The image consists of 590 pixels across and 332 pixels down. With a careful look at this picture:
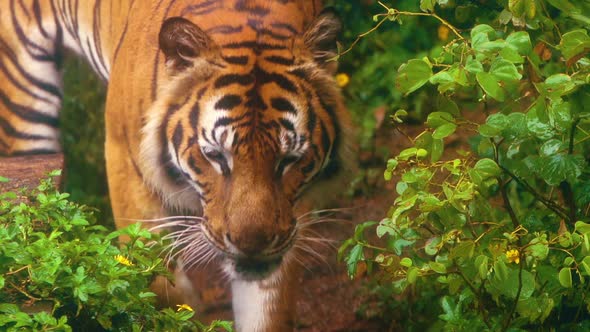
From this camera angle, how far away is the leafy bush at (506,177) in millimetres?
3441

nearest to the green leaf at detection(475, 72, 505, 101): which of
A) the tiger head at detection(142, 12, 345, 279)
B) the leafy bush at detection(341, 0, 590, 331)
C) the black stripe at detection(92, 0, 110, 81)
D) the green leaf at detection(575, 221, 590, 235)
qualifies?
the leafy bush at detection(341, 0, 590, 331)

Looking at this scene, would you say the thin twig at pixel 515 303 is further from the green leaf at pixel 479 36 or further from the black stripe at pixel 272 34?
the black stripe at pixel 272 34

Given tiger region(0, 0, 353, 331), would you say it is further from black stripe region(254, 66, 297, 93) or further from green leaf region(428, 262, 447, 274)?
green leaf region(428, 262, 447, 274)

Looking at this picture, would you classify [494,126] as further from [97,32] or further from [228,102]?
[97,32]

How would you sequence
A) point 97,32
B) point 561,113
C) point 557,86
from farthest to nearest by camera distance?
point 97,32
point 561,113
point 557,86

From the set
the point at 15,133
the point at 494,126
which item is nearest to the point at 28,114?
the point at 15,133

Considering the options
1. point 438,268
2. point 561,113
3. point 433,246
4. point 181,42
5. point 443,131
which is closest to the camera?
point 561,113

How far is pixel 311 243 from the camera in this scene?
5.32m

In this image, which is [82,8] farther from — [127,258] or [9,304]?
[9,304]

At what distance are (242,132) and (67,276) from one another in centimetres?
119

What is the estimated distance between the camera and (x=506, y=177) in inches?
156

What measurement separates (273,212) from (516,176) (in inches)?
40.5

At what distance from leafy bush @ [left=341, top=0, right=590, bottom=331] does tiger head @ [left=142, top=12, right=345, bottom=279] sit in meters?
0.60

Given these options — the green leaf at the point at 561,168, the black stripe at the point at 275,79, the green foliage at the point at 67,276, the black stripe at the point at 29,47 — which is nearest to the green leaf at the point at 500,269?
the green leaf at the point at 561,168
